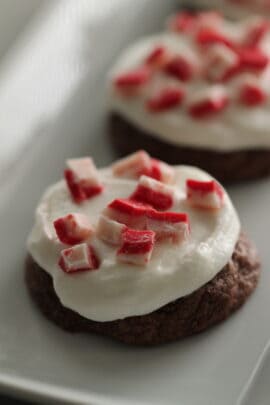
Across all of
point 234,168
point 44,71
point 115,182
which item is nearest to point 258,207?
point 234,168

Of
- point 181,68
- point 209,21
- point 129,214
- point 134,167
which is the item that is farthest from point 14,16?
point 129,214

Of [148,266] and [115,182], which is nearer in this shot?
[148,266]

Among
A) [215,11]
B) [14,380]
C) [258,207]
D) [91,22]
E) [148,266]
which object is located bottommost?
[14,380]

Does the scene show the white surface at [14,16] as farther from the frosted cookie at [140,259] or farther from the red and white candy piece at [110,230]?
the red and white candy piece at [110,230]

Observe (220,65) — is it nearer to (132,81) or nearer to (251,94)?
(251,94)

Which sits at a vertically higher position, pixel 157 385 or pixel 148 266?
pixel 148 266

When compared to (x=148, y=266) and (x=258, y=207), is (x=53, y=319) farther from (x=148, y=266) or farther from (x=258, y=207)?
(x=258, y=207)
